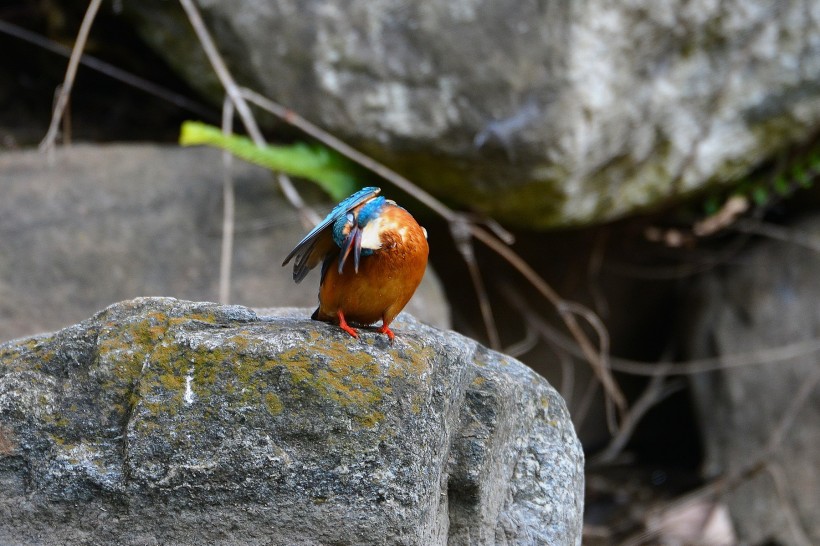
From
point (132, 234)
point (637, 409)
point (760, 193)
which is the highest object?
point (760, 193)

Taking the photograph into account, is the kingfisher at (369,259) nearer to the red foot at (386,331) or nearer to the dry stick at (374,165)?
the red foot at (386,331)

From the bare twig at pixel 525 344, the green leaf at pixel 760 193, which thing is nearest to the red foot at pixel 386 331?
the bare twig at pixel 525 344

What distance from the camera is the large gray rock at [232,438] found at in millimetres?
1642

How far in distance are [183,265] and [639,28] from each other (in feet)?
7.73

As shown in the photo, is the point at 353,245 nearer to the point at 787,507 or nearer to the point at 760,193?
the point at 760,193

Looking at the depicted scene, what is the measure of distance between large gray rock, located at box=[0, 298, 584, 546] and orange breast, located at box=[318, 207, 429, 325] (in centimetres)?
10

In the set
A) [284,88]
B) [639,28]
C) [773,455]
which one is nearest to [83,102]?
[284,88]

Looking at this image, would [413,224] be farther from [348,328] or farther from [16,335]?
[16,335]

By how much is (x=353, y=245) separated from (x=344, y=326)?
0.58ft

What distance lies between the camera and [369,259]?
1874 millimetres

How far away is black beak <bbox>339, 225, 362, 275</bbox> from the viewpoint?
5.97ft

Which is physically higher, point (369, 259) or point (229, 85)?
point (229, 85)

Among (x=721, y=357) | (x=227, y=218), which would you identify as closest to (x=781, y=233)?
(x=721, y=357)

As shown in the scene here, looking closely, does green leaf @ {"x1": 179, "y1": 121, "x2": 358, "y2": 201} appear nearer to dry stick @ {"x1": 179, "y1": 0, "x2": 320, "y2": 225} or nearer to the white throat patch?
dry stick @ {"x1": 179, "y1": 0, "x2": 320, "y2": 225}
